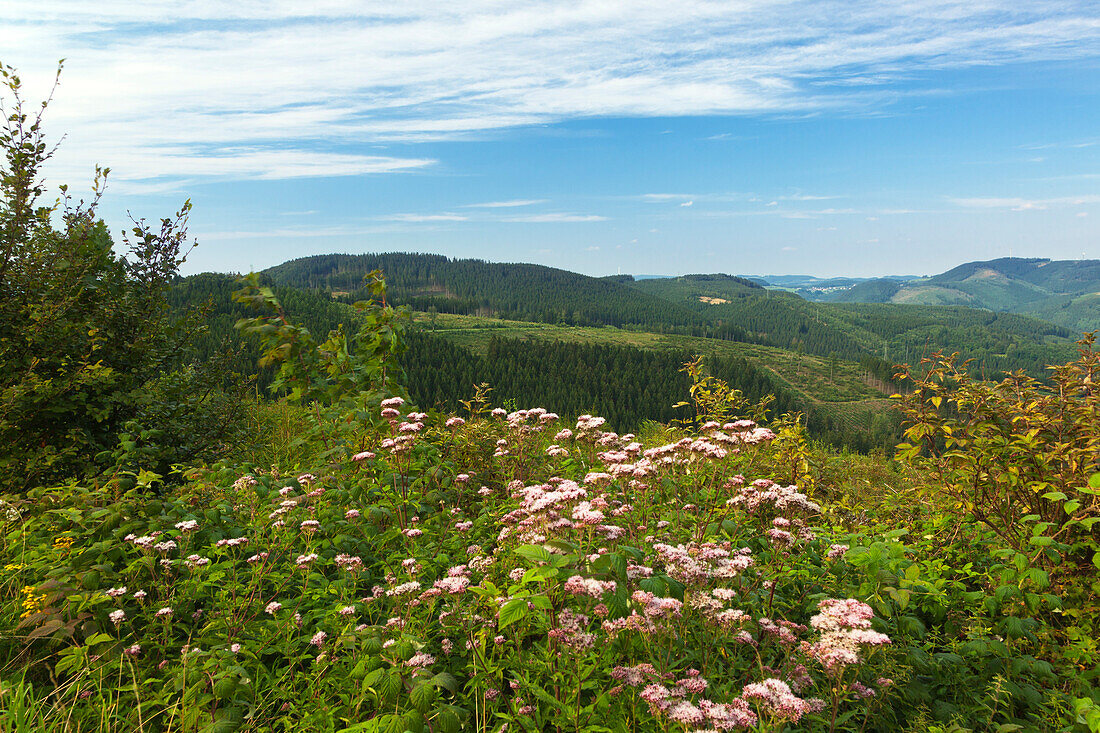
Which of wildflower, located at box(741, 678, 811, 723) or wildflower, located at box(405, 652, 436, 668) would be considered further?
wildflower, located at box(405, 652, 436, 668)

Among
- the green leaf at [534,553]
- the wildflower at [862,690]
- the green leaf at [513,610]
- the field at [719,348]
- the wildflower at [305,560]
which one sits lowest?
the field at [719,348]

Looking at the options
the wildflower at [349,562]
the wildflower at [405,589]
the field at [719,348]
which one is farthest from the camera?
the field at [719,348]

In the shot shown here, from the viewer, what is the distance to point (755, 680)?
3311 millimetres

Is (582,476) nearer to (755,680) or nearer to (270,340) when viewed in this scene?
(755,680)

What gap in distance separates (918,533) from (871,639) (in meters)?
4.21

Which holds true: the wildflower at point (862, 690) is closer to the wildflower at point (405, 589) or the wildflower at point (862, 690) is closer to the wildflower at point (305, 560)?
the wildflower at point (405, 589)

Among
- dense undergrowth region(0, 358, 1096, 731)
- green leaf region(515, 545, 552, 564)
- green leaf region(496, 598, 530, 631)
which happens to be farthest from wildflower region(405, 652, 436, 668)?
green leaf region(515, 545, 552, 564)

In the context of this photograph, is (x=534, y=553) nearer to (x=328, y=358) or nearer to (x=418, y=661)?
(x=418, y=661)

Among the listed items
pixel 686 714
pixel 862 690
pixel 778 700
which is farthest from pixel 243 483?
pixel 862 690

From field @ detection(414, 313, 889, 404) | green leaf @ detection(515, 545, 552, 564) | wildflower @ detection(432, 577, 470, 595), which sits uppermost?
green leaf @ detection(515, 545, 552, 564)

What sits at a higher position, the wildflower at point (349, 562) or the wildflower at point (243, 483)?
the wildflower at point (243, 483)

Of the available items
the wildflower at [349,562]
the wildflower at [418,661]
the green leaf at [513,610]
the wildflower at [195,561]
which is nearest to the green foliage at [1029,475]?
the green leaf at [513,610]

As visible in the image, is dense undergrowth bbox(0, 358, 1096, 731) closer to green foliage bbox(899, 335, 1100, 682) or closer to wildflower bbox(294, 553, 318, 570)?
wildflower bbox(294, 553, 318, 570)

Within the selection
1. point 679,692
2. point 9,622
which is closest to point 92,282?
point 9,622
